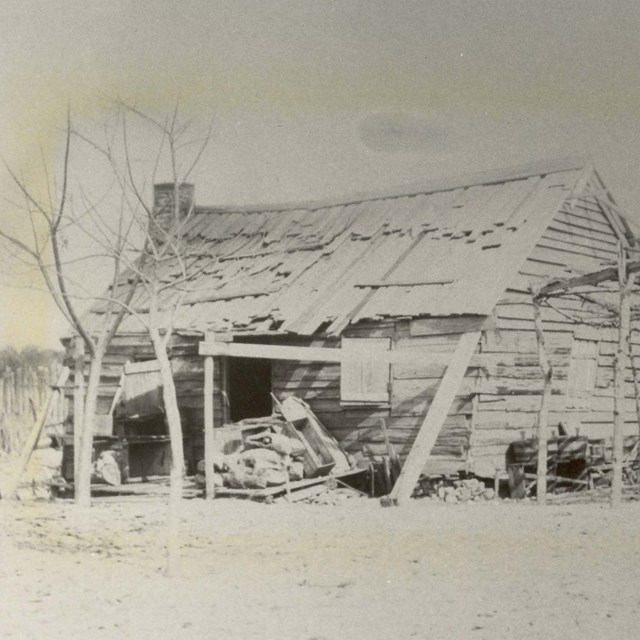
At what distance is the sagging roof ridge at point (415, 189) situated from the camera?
12883 mm

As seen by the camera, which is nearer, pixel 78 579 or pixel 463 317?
pixel 78 579

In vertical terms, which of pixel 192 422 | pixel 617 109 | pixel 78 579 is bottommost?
pixel 78 579

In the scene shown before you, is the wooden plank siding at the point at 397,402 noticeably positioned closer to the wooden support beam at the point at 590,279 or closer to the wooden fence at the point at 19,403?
the wooden support beam at the point at 590,279

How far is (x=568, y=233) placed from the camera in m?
12.9

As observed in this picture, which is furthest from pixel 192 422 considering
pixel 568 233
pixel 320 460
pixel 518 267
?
pixel 568 233

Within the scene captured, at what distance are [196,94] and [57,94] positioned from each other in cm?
127

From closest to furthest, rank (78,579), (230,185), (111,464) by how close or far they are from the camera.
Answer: (78,579), (230,185), (111,464)

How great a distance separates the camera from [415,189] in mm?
14523

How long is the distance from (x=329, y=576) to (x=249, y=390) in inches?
369

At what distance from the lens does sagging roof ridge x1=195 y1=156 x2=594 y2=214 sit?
1288 centimetres

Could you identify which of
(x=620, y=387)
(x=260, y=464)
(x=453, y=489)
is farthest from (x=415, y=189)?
(x=620, y=387)

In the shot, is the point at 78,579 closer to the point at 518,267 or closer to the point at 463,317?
the point at 463,317

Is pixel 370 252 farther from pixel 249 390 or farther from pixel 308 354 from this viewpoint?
pixel 249 390

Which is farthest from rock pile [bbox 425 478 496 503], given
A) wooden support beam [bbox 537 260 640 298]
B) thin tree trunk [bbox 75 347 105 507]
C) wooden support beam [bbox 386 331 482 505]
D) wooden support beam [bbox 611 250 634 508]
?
thin tree trunk [bbox 75 347 105 507]
